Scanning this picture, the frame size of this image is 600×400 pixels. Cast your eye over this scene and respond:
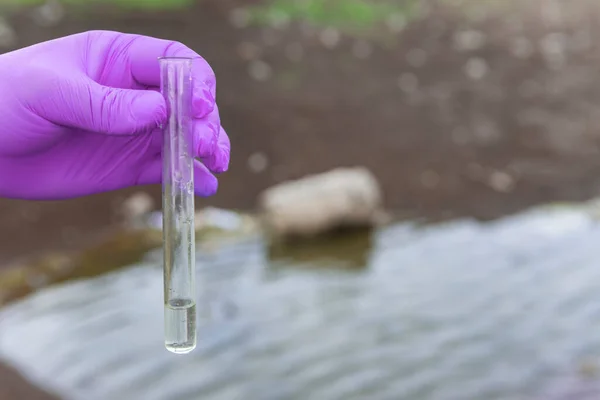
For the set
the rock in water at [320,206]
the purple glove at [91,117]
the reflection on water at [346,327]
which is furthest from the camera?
the rock in water at [320,206]

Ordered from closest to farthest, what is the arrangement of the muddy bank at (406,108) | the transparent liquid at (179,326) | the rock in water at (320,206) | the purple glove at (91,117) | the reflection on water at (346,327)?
the transparent liquid at (179,326)
the purple glove at (91,117)
the reflection on water at (346,327)
the rock in water at (320,206)
the muddy bank at (406,108)

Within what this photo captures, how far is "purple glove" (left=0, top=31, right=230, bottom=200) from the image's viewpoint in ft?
4.37

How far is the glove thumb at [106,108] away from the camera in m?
1.26

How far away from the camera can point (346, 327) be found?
3258 mm

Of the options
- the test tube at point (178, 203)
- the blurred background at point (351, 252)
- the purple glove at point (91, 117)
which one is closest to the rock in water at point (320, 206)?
the blurred background at point (351, 252)

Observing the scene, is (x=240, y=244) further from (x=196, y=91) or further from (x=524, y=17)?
(x=524, y=17)

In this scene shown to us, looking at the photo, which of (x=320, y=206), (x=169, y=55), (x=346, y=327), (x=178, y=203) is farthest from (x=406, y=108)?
(x=178, y=203)

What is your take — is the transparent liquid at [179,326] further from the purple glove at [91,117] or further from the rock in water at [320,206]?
the rock in water at [320,206]

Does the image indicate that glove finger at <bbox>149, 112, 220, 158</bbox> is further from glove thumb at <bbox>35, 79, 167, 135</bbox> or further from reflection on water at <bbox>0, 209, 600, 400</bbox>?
reflection on water at <bbox>0, 209, 600, 400</bbox>

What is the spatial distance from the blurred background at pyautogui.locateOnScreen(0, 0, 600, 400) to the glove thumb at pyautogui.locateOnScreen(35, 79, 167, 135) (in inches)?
63.6

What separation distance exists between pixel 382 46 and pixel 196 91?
676 centimetres

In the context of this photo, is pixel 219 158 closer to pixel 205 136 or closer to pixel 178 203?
pixel 205 136

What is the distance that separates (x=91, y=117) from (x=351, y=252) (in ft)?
9.01

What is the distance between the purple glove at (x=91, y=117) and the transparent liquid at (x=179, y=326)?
27 cm
